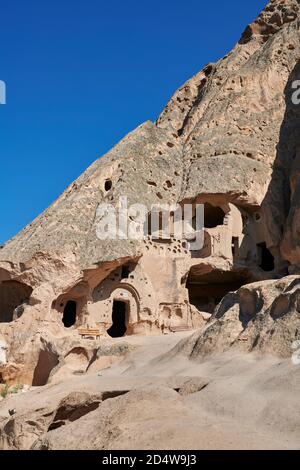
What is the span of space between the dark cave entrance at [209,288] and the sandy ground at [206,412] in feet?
50.4

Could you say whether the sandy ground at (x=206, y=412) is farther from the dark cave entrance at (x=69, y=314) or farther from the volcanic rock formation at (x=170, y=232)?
the dark cave entrance at (x=69, y=314)

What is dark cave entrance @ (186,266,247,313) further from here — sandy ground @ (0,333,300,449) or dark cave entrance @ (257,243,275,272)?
sandy ground @ (0,333,300,449)

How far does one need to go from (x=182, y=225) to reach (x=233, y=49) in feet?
41.1

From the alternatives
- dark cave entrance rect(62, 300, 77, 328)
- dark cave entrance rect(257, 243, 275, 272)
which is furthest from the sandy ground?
dark cave entrance rect(257, 243, 275, 272)

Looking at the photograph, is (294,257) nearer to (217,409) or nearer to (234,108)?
(234,108)

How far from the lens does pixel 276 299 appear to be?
9195 millimetres

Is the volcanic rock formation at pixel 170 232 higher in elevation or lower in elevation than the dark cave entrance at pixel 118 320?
higher

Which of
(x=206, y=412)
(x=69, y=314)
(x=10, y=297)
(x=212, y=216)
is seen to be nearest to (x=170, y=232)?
(x=212, y=216)

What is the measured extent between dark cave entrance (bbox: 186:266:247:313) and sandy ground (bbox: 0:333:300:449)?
50.4 feet

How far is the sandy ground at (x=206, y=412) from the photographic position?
537 centimetres

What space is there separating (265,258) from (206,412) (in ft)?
59.5

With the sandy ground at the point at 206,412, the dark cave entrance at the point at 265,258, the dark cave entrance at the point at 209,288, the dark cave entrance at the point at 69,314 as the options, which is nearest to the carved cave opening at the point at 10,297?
the dark cave entrance at the point at 69,314

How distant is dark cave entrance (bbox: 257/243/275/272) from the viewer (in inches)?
931

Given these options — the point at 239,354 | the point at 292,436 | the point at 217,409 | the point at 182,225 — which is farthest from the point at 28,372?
the point at 292,436
